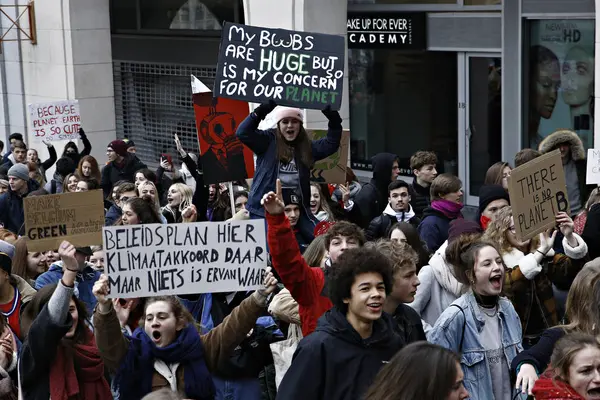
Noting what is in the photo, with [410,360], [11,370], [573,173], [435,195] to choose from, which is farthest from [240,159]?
[410,360]

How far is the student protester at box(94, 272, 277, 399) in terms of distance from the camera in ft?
18.8

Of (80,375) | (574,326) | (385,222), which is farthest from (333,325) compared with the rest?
(385,222)

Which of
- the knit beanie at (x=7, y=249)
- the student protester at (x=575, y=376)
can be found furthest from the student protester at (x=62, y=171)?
the student protester at (x=575, y=376)

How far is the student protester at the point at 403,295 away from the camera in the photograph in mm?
5746

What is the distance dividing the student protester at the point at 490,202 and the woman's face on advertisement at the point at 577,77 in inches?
252

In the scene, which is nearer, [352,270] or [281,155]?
[352,270]

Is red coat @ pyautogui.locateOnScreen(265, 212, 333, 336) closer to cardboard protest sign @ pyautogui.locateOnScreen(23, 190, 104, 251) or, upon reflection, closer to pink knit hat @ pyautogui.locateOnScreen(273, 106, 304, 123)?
cardboard protest sign @ pyautogui.locateOnScreen(23, 190, 104, 251)

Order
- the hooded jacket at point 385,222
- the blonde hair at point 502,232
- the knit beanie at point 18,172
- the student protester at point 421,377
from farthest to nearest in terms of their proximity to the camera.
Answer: the knit beanie at point 18,172 < the hooded jacket at point 385,222 < the blonde hair at point 502,232 < the student protester at point 421,377

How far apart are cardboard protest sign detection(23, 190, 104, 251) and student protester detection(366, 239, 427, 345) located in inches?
95.3

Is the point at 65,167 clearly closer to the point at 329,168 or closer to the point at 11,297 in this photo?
the point at 329,168

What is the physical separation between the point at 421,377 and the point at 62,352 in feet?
8.12

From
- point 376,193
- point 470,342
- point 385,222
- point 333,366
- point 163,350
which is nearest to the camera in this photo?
point 333,366

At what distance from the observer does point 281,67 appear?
9891 mm

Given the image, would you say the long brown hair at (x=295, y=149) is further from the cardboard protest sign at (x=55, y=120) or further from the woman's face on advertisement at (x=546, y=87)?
the cardboard protest sign at (x=55, y=120)
